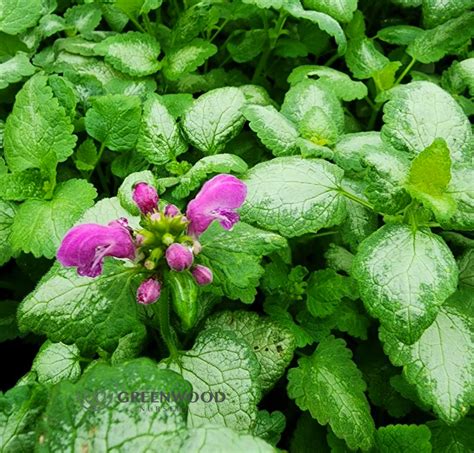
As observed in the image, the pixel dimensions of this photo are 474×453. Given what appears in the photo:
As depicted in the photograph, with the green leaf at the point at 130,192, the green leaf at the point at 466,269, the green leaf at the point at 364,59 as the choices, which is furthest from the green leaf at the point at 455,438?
the green leaf at the point at 364,59

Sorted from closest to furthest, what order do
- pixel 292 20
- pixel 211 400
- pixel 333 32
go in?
pixel 211 400 → pixel 333 32 → pixel 292 20

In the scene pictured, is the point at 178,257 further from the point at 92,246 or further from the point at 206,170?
the point at 206,170

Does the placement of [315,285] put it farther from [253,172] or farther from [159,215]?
[159,215]

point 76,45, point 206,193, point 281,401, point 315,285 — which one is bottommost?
point 281,401

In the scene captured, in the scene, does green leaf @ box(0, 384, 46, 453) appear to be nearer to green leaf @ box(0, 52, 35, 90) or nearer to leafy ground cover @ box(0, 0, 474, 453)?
leafy ground cover @ box(0, 0, 474, 453)

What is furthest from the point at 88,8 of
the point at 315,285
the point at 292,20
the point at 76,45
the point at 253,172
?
the point at 315,285

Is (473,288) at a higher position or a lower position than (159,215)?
lower
